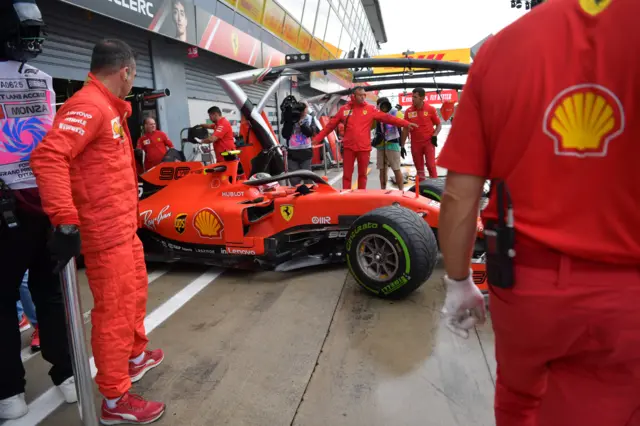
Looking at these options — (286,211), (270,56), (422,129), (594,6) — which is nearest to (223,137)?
(422,129)

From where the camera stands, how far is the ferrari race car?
343cm

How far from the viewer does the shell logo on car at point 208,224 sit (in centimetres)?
434

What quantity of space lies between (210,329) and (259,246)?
1085 millimetres

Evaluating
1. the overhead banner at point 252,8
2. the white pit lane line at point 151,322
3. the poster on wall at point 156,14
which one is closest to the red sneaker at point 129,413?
the white pit lane line at point 151,322

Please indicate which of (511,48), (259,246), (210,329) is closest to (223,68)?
(259,246)

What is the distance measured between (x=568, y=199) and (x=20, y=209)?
2.33m

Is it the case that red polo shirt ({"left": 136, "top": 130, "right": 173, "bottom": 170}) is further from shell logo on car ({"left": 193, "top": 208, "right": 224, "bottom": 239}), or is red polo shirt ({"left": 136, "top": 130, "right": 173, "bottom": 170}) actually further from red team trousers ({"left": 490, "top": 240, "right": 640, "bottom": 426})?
red team trousers ({"left": 490, "top": 240, "right": 640, "bottom": 426})

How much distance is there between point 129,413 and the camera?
2.23 m

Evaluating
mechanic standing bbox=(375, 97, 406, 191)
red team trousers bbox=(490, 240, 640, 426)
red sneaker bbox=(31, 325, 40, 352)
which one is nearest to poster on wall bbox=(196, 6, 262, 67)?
mechanic standing bbox=(375, 97, 406, 191)

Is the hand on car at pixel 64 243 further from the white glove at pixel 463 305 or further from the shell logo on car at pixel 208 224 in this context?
the shell logo on car at pixel 208 224

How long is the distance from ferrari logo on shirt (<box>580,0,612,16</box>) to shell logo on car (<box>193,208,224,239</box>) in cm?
369

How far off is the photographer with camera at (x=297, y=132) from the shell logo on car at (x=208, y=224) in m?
3.76

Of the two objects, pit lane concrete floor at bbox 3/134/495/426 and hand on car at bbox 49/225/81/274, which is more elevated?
hand on car at bbox 49/225/81/274

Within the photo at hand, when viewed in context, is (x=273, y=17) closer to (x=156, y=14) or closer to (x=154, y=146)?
(x=156, y=14)
